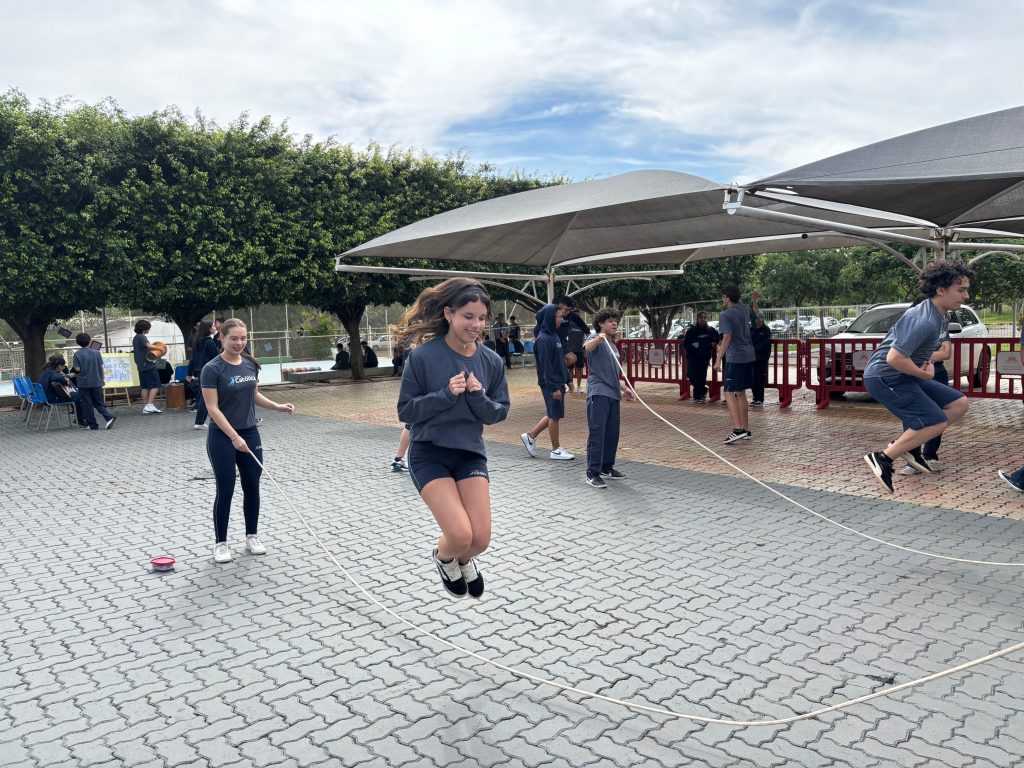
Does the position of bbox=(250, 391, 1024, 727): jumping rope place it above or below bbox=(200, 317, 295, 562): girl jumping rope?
below

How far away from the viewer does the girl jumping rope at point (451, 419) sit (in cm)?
396

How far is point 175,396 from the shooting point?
17500 millimetres

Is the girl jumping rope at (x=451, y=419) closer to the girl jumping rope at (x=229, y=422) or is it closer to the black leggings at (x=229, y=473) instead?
the girl jumping rope at (x=229, y=422)

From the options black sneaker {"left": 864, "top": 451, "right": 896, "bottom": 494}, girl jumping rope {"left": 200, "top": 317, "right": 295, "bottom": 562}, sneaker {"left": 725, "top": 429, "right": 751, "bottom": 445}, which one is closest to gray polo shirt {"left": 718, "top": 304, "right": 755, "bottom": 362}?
sneaker {"left": 725, "top": 429, "right": 751, "bottom": 445}

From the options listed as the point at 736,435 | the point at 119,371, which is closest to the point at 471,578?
the point at 736,435

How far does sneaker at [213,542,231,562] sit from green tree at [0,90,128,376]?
13.4 m

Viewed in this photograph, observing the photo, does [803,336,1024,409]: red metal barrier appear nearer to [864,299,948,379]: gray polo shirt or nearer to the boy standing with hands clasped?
the boy standing with hands clasped

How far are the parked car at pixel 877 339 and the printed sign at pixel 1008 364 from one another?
358mm

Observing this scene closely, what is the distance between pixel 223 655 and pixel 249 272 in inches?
682

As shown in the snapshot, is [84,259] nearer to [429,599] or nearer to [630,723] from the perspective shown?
[429,599]

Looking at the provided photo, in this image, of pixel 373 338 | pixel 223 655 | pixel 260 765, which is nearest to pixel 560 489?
pixel 223 655

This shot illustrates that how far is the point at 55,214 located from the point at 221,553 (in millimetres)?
14332

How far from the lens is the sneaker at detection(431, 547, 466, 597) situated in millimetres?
4121

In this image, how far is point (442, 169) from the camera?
79.7 ft
